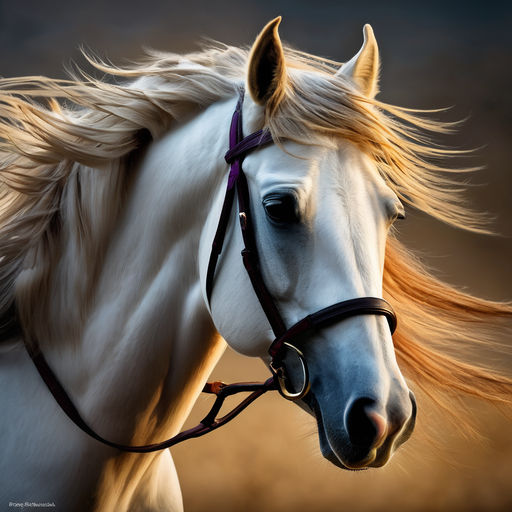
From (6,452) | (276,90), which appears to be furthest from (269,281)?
(6,452)

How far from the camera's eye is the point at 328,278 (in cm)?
89

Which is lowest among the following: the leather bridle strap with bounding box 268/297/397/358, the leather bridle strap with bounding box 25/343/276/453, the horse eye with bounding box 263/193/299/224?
the leather bridle strap with bounding box 25/343/276/453

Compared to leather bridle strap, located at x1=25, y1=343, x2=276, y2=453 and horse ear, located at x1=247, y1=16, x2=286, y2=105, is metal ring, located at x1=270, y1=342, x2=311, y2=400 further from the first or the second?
horse ear, located at x1=247, y1=16, x2=286, y2=105

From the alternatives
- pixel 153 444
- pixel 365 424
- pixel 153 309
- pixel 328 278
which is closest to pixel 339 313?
pixel 328 278

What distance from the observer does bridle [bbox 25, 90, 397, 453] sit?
0.88m

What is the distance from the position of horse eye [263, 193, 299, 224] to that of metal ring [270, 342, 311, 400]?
196 millimetres

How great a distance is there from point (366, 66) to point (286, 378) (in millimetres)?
634

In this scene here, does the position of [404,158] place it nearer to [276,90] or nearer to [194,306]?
[276,90]

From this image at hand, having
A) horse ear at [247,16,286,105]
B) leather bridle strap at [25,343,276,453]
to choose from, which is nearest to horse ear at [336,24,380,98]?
horse ear at [247,16,286,105]

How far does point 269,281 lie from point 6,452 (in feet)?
1.96

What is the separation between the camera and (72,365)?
1.12 meters

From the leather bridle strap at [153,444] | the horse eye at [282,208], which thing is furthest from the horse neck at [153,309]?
the horse eye at [282,208]

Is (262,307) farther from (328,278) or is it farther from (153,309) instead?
(153,309)

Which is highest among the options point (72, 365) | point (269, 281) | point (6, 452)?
point (269, 281)
